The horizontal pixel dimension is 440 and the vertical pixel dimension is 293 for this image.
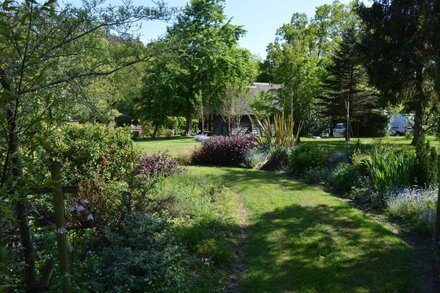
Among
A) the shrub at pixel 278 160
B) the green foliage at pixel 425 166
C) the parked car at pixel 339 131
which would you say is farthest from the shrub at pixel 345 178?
the parked car at pixel 339 131

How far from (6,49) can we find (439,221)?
5858 mm

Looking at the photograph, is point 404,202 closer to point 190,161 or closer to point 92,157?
point 92,157

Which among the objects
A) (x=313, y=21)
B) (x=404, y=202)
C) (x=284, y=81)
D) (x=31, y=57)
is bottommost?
(x=404, y=202)

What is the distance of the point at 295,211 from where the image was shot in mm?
8305

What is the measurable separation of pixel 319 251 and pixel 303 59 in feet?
78.9

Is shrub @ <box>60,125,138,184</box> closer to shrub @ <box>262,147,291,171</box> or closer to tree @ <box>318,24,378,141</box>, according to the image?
shrub @ <box>262,147,291,171</box>

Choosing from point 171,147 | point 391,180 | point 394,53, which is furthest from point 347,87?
point 391,180

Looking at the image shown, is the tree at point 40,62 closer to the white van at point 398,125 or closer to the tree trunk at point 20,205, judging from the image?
the tree trunk at point 20,205

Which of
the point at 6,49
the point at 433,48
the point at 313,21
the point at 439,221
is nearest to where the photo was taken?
the point at 6,49

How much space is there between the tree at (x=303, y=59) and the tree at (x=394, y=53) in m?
4.72

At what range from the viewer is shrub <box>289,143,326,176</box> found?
1286 centimetres

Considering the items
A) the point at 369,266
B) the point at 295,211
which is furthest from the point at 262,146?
the point at 369,266

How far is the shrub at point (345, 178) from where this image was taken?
997cm

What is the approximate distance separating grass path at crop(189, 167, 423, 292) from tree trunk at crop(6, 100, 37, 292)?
269 centimetres
